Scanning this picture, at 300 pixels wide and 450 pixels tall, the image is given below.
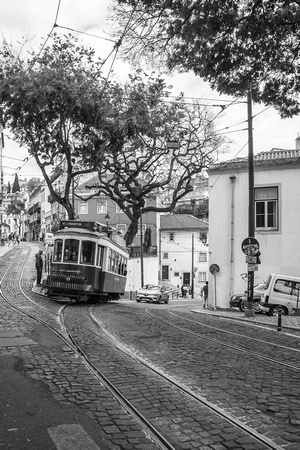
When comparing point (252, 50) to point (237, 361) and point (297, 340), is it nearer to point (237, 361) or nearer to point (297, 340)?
point (237, 361)

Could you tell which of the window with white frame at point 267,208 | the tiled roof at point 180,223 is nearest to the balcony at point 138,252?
the tiled roof at point 180,223

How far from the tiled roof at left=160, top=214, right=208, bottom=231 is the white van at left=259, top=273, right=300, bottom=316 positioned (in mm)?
39636

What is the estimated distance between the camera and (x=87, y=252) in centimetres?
1938

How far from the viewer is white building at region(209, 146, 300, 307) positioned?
23.9m

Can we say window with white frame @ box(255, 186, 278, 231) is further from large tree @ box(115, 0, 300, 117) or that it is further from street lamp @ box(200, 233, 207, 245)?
street lamp @ box(200, 233, 207, 245)

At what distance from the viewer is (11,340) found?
9.71 m

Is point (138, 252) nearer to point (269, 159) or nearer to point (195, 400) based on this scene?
point (269, 159)

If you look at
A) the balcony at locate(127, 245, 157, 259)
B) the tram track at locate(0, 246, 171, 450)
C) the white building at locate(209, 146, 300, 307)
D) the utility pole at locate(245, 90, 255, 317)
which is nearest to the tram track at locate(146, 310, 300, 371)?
the tram track at locate(0, 246, 171, 450)

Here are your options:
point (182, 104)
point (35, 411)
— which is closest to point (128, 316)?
point (35, 411)

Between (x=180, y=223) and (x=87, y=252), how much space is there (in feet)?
139

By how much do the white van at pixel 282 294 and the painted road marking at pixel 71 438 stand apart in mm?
16649

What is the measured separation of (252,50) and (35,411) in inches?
314

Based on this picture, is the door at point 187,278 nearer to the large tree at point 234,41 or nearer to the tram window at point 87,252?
the tram window at point 87,252

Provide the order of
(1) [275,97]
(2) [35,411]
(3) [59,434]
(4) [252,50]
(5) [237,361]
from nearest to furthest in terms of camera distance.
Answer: (3) [59,434], (2) [35,411], (5) [237,361], (4) [252,50], (1) [275,97]
